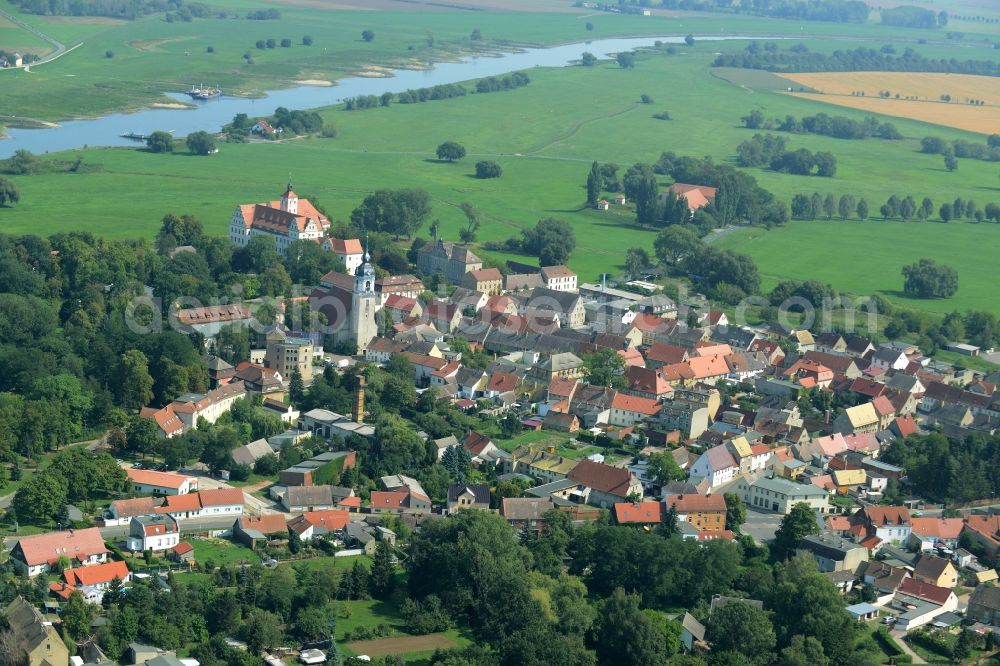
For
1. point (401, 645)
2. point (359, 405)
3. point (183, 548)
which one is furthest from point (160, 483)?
point (401, 645)

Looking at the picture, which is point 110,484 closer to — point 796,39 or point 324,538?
point 324,538

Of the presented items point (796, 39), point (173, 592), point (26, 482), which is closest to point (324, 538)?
point (173, 592)

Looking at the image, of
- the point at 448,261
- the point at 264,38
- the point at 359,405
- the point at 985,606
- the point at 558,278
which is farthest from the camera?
the point at 264,38

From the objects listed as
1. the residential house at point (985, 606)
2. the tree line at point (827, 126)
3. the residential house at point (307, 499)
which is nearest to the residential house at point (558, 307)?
the residential house at point (307, 499)

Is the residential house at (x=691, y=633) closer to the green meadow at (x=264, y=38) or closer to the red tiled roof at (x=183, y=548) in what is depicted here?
the red tiled roof at (x=183, y=548)

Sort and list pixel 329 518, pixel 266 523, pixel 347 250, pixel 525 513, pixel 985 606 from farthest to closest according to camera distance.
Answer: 1. pixel 347 250
2. pixel 525 513
3. pixel 329 518
4. pixel 266 523
5. pixel 985 606

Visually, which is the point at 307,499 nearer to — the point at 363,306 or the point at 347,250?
the point at 363,306
